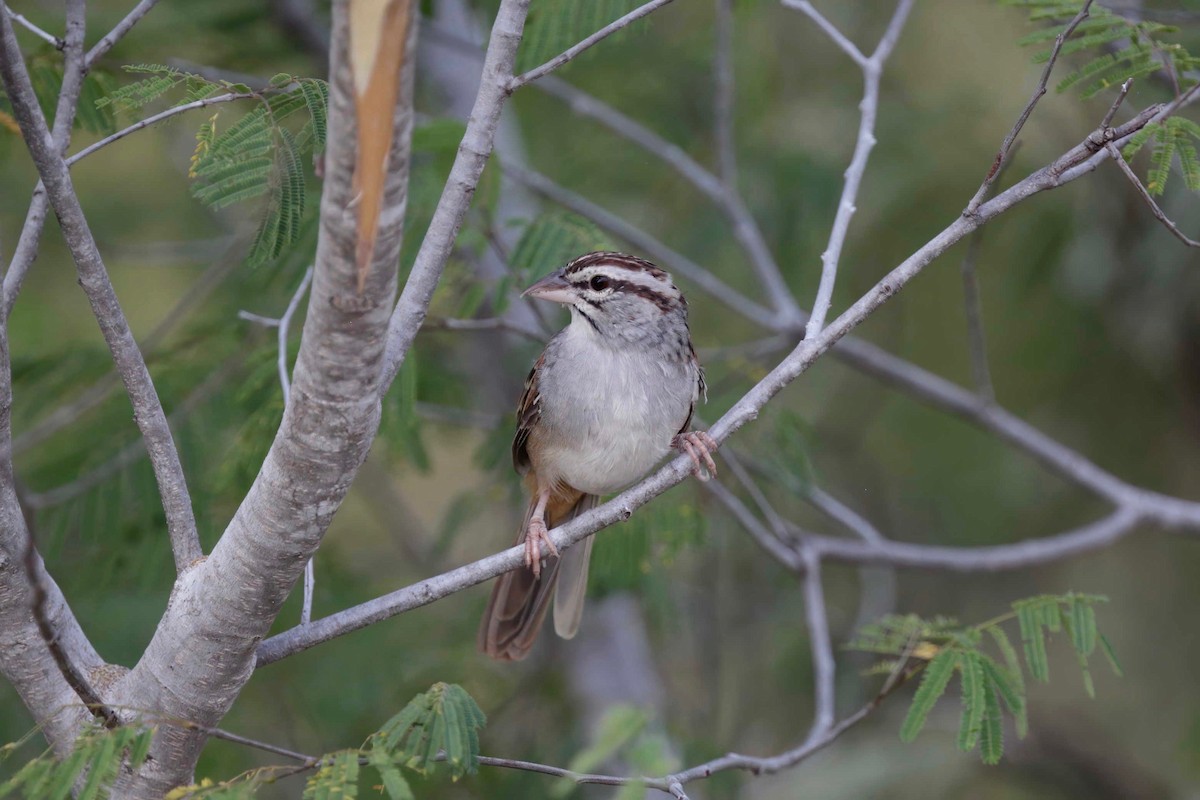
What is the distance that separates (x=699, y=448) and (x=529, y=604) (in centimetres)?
122

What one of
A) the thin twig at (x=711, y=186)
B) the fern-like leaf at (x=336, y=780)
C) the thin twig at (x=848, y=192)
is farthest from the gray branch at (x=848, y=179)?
the fern-like leaf at (x=336, y=780)

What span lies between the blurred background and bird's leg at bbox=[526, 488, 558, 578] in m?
0.68

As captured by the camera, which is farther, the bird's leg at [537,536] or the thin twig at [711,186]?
the thin twig at [711,186]

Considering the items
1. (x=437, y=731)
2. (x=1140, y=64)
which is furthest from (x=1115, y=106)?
(x=437, y=731)

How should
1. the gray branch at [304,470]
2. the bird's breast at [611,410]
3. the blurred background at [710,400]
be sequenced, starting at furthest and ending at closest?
the blurred background at [710,400] → the bird's breast at [611,410] → the gray branch at [304,470]

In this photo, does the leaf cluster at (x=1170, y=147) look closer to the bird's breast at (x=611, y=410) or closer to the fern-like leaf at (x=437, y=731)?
the bird's breast at (x=611, y=410)

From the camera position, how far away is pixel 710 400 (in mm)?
6102

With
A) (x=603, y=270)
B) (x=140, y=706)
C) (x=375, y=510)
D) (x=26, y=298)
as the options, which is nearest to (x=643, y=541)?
(x=603, y=270)

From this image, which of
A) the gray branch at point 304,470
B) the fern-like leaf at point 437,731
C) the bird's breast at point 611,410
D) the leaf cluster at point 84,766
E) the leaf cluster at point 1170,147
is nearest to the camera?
the gray branch at point 304,470

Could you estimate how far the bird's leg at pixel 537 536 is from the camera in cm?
363

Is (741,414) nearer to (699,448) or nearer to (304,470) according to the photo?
(699,448)

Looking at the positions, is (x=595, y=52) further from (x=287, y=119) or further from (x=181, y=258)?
(x=287, y=119)

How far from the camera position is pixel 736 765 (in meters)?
3.93

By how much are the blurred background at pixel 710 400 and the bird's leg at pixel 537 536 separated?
0.68 metres
